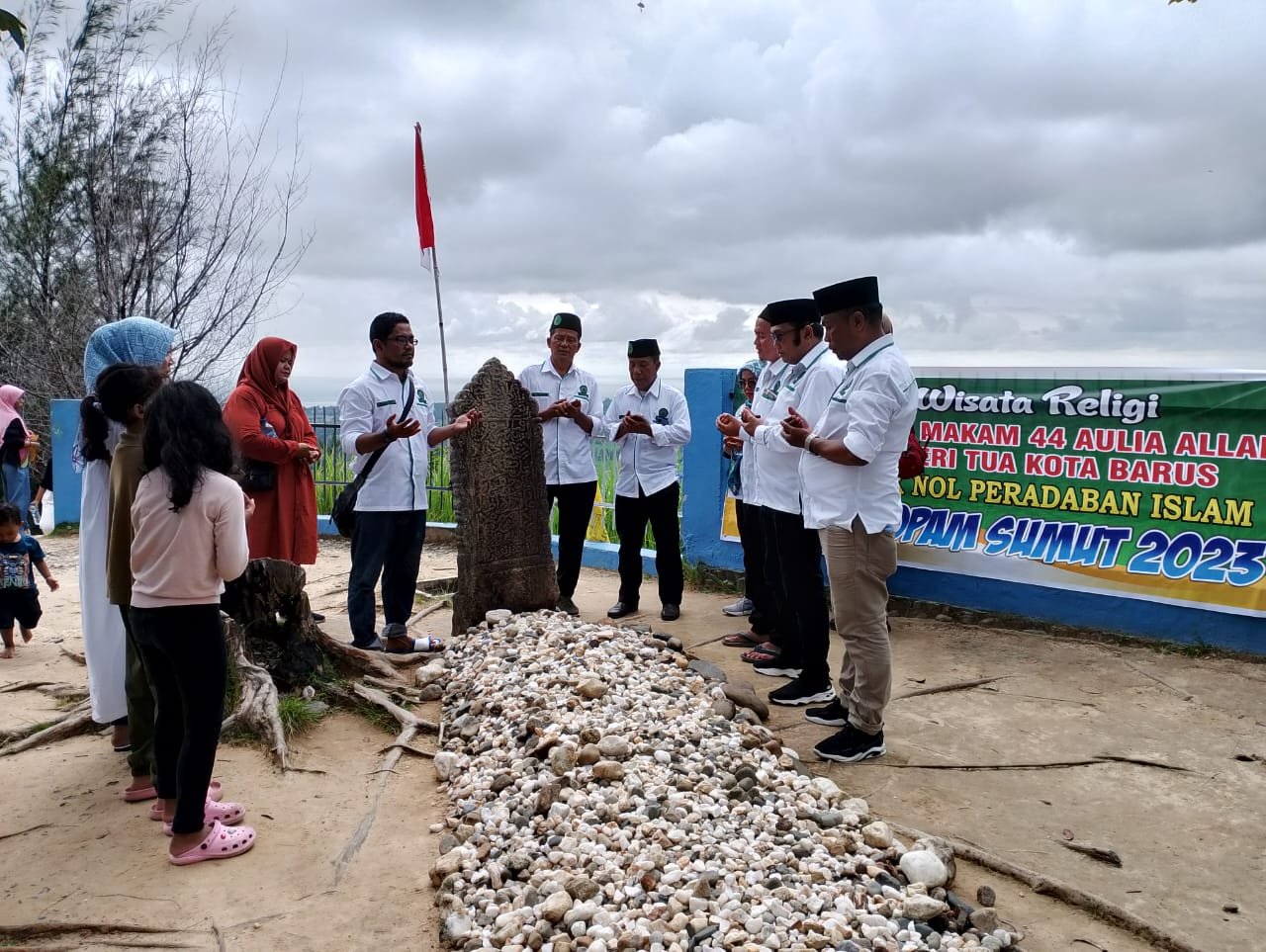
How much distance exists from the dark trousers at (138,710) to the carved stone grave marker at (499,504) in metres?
2.33

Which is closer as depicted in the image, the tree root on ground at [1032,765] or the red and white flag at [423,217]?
the tree root on ground at [1032,765]

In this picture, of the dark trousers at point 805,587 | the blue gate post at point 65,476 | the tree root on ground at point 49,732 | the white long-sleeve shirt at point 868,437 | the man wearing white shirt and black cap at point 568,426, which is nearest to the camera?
the white long-sleeve shirt at point 868,437

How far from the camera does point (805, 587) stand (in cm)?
455

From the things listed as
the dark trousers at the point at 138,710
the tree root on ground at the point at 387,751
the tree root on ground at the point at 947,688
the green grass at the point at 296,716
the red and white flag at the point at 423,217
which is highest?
the red and white flag at the point at 423,217

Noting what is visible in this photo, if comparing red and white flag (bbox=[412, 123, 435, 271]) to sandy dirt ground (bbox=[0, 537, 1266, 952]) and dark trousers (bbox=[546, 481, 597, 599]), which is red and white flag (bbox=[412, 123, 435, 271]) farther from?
sandy dirt ground (bbox=[0, 537, 1266, 952])

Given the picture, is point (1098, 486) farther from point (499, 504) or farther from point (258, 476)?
point (258, 476)

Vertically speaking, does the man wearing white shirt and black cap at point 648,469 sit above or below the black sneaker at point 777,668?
above

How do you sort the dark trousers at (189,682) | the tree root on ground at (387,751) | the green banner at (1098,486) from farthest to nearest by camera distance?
1. the green banner at (1098,486)
2. the tree root on ground at (387,751)
3. the dark trousers at (189,682)

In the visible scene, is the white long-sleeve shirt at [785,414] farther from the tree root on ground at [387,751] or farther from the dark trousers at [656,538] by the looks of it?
the tree root on ground at [387,751]

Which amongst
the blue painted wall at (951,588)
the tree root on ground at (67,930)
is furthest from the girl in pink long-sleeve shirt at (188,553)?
the blue painted wall at (951,588)

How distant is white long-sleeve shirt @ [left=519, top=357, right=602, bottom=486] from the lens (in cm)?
603

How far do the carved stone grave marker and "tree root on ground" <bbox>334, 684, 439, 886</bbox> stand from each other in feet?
3.86

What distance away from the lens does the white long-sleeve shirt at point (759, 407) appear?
5195 millimetres

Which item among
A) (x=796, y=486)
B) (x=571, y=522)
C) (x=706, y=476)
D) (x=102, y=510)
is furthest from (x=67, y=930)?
(x=706, y=476)
